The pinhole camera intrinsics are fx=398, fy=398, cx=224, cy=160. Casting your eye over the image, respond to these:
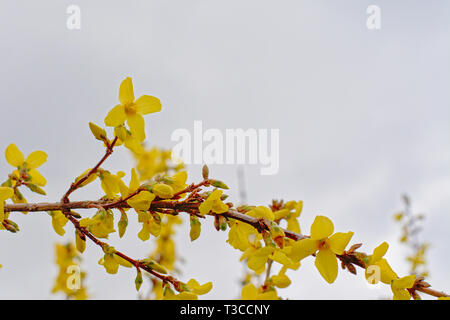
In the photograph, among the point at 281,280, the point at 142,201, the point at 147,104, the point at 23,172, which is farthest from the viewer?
the point at 281,280

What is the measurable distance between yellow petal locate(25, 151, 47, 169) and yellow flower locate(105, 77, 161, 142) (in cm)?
66

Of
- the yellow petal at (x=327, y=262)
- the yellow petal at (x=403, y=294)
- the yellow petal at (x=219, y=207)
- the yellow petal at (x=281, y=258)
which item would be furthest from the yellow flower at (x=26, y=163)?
the yellow petal at (x=403, y=294)

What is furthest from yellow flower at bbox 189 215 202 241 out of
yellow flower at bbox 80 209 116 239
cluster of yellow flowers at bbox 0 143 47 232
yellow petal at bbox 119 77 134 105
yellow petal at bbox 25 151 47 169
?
yellow petal at bbox 25 151 47 169

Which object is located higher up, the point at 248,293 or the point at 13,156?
the point at 13,156

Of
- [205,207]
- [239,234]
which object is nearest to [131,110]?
[205,207]

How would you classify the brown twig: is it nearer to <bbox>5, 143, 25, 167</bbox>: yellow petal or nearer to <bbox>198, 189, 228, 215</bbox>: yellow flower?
<bbox>198, 189, 228, 215</bbox>: yellow flower

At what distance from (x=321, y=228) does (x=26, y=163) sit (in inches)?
55.8

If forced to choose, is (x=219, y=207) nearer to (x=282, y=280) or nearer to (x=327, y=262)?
(x=327, y=262)

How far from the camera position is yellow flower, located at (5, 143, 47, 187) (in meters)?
1.88

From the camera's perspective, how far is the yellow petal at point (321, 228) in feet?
4.30

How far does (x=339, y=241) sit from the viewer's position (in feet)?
4.37
